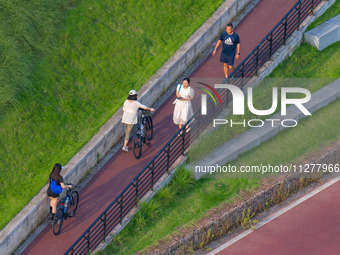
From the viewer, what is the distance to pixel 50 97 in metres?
24.9

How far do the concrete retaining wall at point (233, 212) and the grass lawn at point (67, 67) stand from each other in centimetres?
387

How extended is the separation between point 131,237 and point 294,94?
270 inches

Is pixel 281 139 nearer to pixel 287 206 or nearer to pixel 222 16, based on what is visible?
pixel 287 206

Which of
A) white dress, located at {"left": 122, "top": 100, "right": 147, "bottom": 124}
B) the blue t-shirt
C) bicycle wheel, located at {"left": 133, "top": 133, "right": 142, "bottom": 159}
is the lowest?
bicycle wheel, located at {"left": 133, "top": 133, "right": 142, "bottom": 159}

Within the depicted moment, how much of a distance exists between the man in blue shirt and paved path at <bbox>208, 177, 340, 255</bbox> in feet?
15.0

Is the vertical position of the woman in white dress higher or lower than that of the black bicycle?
higher

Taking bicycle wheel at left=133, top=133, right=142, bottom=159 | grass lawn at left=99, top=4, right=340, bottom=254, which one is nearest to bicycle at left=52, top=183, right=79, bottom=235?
grass lawn at left=99, top=4, right=340, bottom=254

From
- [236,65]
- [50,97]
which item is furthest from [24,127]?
[236,65]

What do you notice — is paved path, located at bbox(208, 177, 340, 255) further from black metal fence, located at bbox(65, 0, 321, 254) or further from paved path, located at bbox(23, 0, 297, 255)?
paved path, located at bbox(23, 0, 297, 255)

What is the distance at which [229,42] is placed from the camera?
82.5 ft

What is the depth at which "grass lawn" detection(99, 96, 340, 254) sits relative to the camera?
22.3m

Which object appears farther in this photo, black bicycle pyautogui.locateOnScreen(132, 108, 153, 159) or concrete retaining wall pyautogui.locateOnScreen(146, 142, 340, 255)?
black bicycle pyautogui.locateOnScreen(132, 108, 153, 159)

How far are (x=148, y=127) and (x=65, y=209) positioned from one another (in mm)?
3521

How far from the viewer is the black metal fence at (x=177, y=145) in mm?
22184
